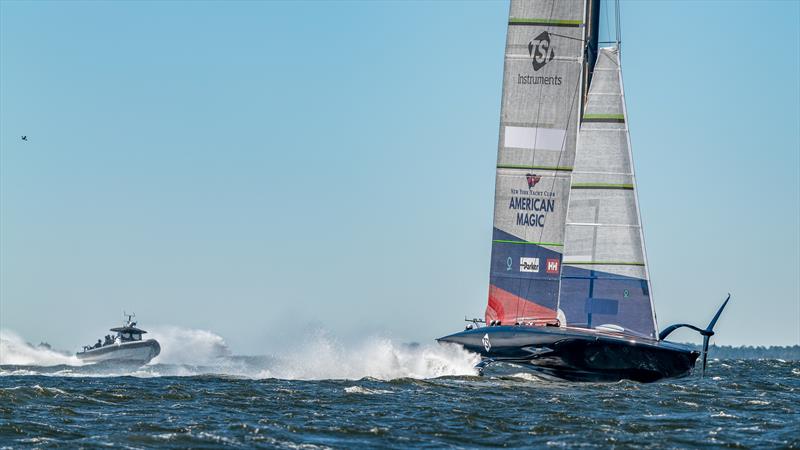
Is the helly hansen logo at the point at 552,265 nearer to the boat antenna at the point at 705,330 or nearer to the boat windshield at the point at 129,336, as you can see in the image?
the boat antenna at the point at 705,330

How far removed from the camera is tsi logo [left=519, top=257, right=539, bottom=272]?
40375mm

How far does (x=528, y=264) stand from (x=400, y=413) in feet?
44.3

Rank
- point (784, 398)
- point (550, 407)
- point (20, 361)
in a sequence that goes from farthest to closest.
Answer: point (20, 361)
point (784, 398)
point (550, 407)

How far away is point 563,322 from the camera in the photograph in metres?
39.4

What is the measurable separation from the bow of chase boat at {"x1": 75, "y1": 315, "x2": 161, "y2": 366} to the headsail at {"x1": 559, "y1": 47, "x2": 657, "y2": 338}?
1669 inches

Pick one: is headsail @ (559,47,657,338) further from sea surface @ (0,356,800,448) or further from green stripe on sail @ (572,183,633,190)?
sea surface @ (0,356,800,448)

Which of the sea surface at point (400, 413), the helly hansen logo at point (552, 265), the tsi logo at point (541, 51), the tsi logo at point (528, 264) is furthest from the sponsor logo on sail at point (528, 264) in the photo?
the tsi logo at point (541, 51)

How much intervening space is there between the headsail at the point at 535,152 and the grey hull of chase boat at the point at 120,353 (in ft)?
130

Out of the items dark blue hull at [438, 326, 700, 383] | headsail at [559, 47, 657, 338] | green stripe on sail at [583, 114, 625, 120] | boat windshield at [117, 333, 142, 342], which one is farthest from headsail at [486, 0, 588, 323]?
boat windshield at [117, 333, 142, 342]

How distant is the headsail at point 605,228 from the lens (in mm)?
38406

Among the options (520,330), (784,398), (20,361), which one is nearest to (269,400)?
(520,330)

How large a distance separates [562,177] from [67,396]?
17096 mm

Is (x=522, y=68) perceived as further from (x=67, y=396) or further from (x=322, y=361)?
(x=67, y=396)

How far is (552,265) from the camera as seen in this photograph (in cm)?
4012
